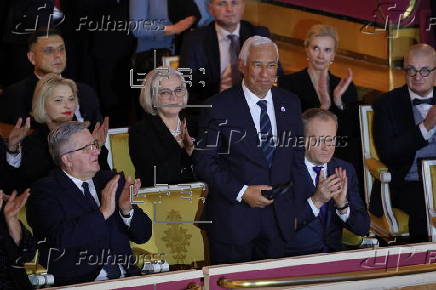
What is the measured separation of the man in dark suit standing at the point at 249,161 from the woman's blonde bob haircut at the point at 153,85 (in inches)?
15.9

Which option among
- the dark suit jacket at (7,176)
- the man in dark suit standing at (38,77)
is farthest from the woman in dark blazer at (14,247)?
the man in dark suit standing at (38,77)

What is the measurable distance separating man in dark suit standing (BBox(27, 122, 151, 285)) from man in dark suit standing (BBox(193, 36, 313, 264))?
1.27 feet

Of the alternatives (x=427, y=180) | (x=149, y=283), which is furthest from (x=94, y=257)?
(x=427, y=180)

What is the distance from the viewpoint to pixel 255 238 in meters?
4.35

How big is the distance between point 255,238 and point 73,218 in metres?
0.89

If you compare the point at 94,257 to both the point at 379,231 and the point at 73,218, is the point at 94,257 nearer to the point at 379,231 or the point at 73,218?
the point at 73,218

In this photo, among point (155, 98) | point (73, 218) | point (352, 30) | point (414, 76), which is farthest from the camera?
point (352, 30)

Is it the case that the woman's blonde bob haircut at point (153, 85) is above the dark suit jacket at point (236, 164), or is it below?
above

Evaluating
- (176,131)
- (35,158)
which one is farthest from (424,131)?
(35,158)

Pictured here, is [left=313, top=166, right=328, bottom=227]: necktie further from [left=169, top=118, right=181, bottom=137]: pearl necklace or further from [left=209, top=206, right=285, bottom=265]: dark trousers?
[left=169, top=118, right=181, bottom=137]: pearl necklace

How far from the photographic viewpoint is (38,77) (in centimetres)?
508

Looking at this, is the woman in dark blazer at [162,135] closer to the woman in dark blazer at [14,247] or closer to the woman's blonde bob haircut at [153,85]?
the woman's blonde bob haircut at [153,85]

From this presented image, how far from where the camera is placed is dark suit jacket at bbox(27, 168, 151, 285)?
398cm

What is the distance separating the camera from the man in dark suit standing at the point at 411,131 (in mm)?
5141
